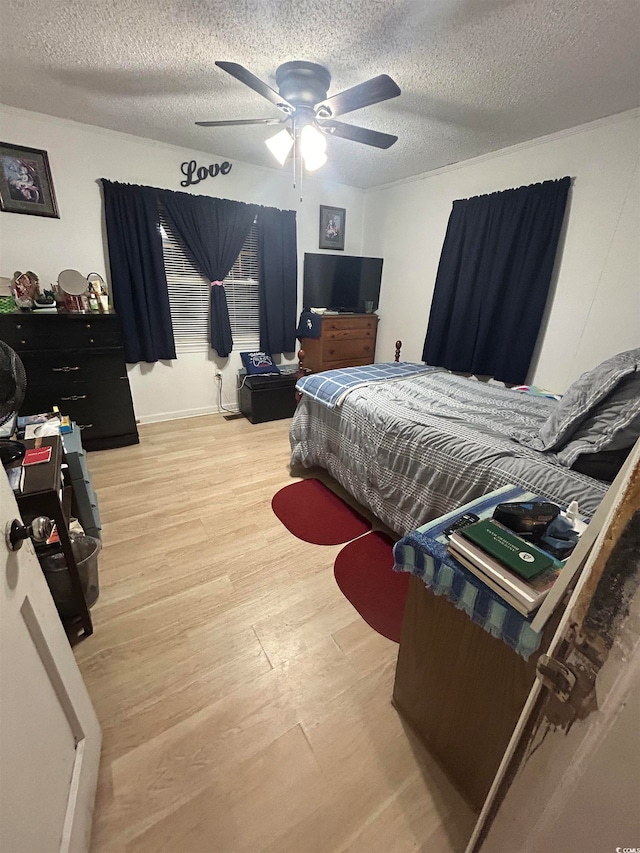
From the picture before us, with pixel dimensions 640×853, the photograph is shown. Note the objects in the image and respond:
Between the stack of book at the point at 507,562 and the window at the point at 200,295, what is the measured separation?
338cm

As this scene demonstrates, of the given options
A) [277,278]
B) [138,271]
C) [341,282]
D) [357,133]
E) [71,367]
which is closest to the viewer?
[357,133]

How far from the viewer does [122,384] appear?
291 cm

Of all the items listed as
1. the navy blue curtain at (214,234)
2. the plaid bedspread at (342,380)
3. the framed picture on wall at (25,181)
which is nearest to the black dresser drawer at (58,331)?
the framed picture on wall at (25,181)

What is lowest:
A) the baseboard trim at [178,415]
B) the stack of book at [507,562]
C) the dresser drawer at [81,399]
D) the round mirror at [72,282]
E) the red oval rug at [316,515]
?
the red oval rug at [316,515]

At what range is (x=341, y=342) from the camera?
3.96 meters

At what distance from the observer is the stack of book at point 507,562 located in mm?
787

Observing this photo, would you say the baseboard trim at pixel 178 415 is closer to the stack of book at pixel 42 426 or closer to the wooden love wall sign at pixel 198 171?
the stack of book at pixel 42 426

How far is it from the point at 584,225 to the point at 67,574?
3.72 meters

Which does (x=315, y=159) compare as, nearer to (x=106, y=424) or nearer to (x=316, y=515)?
(x=316, y=515)

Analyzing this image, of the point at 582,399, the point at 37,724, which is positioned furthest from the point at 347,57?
the point at 37,724

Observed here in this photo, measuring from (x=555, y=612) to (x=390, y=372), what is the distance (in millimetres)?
2187

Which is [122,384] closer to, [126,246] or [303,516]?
[126,246]

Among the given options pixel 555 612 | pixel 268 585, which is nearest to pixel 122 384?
pixel 268 585

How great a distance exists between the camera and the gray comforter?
1426mm
